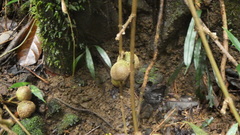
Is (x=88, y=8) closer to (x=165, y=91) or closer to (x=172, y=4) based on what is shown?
(x=172, y=4)

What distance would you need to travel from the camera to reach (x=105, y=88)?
1.66m

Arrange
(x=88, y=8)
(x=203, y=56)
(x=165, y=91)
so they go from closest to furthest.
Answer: (x=203, y=56), (x=88, y=8), (x=165, y=91)

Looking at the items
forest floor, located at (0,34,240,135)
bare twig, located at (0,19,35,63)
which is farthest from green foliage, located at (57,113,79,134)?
bare twig, located at (0,19,35,63)

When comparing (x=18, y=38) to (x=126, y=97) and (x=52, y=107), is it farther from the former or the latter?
(x=126, y=97)

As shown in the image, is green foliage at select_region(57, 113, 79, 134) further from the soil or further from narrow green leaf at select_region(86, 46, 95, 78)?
narrow green leaf at select_region(86, 46, 95, 78)

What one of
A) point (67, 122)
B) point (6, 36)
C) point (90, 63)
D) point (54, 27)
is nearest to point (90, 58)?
point (90, 63)

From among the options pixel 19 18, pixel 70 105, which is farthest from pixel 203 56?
pixel 19 18

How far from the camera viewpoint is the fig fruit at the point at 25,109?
1.46 metres

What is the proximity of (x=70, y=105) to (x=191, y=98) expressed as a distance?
747 millimetres

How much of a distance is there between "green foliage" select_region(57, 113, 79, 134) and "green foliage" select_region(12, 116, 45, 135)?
10 cm

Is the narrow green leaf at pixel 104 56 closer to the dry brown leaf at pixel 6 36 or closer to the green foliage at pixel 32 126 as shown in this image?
the green foliage at pixel 32 126

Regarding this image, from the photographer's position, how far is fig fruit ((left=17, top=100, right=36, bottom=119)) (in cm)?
146

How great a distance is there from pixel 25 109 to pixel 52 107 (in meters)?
0.16

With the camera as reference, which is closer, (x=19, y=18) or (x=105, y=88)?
(x=105, y=88)
